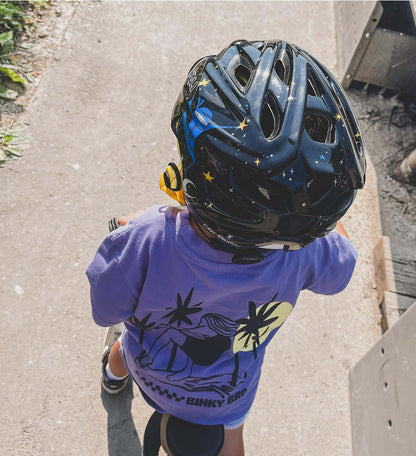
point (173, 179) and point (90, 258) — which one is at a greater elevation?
point (173, 179)

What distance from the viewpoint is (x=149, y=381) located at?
1.70 m

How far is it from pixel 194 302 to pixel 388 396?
131cm

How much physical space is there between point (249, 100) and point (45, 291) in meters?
1.92

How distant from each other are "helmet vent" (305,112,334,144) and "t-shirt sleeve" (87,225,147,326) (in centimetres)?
61

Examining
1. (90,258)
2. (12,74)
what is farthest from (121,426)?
(12,74)

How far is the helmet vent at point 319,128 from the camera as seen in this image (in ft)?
4.52

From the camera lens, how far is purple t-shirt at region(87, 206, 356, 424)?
4.65 ft

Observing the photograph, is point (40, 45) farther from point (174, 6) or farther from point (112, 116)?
point (174, 6)

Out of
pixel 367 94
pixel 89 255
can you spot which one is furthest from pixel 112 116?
pixel 367 94

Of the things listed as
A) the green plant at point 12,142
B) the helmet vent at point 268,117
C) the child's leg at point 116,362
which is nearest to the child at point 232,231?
the helmet vent at point 268,117

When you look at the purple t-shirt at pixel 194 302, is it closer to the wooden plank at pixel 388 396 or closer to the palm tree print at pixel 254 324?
the palm tree print at pixel 254 324

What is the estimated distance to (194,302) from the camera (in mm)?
1463

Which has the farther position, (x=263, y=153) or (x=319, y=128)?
(x=319, y=128)

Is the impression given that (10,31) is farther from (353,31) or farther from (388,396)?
(388,396)
